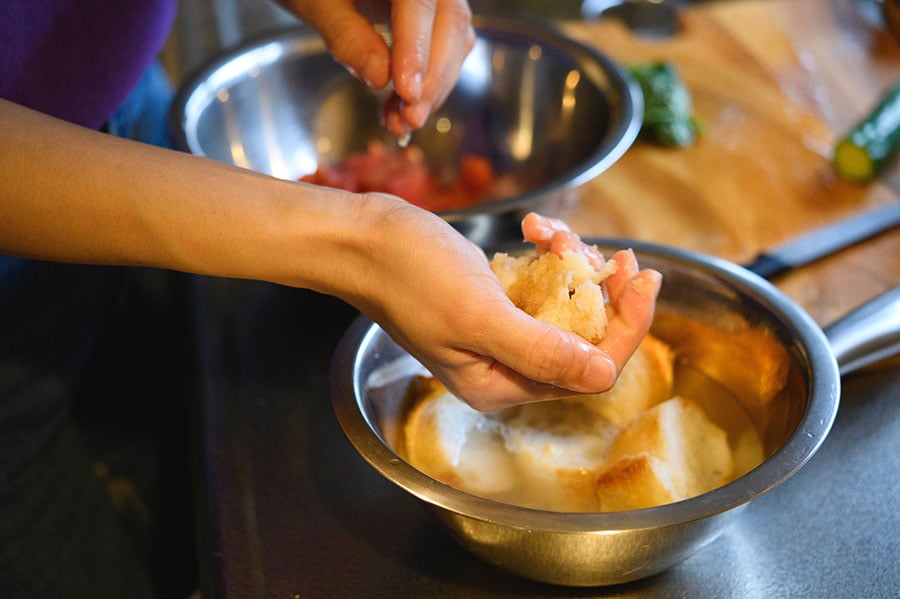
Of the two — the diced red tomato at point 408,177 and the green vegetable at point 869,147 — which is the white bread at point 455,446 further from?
the green vegetable at point 869,147

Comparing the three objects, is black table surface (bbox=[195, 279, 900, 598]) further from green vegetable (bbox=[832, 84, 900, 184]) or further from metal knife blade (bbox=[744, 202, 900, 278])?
green vegetable (bbox=[832, 84, 900, 184])

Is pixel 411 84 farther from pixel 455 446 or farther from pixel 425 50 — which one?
pixel 455 446

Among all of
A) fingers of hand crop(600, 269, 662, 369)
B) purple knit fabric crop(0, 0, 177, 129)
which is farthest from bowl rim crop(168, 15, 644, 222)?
fingers of hand crop(600, 269, 662, 369)

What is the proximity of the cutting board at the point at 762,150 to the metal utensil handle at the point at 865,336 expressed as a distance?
0.20 metres

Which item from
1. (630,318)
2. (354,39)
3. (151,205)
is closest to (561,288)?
(630,318)

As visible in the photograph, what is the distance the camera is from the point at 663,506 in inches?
29.9

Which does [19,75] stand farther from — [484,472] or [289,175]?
[484,472]

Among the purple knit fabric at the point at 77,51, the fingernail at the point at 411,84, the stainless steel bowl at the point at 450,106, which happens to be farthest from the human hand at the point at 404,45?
the stainless steel bowl at the point at 450,106

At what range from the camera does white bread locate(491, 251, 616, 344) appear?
84 centimetres

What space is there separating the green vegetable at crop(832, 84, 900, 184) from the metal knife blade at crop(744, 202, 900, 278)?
0.10 metres

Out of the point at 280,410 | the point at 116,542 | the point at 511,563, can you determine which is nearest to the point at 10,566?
the point at 116,542

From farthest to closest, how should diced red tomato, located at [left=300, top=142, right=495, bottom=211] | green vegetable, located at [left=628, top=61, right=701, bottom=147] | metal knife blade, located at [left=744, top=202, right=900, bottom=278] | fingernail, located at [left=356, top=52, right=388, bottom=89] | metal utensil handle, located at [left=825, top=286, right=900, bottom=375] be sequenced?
1. green vegetable, located at [left=628, top=61, right=701, bottom=147]
2. diced red tomato, located at [left=300, top=142, right=495, bottom=211]
3. metal knife blade, located at [left=744, top=202, right=900, bottom=278]
4. fingernail, located at [left=356, top=52, right=388, bottom=89]
5. metal utensil handle, located at [left=825, top=286, right=900, bottom=375]

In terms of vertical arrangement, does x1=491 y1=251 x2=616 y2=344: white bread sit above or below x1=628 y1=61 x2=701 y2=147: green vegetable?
above

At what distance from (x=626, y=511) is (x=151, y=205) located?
537mm
